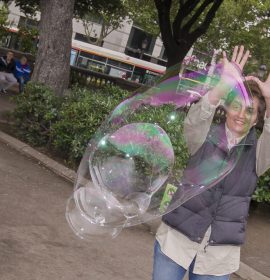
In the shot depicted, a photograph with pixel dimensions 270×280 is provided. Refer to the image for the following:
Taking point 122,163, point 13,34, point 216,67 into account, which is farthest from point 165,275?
point 13,34

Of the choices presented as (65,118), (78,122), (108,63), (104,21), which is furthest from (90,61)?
(78,122)

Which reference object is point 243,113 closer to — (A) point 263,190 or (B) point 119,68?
(A) point 263,190

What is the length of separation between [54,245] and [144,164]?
235cm

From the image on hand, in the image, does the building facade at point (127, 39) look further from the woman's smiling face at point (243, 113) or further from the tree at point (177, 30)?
the woman's smiling face at point (243, 113)

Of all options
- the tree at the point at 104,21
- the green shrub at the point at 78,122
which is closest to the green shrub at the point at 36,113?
the green shrub at the point at 78,122

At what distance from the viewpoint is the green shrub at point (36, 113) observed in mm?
9289

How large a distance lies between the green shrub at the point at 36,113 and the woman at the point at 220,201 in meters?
6.45

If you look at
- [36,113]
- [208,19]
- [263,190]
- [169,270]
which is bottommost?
[36,113]

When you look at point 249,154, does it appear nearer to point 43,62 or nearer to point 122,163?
point 122,163

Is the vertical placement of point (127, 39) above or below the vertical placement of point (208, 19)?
below

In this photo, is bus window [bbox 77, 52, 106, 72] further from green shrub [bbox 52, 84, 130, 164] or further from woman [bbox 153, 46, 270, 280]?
woman [bbox 153, 46, 270, 280]

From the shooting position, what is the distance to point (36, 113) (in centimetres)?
932

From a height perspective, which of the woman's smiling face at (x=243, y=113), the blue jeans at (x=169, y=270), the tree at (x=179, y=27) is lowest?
the blue jeans at (x=169, y=270)

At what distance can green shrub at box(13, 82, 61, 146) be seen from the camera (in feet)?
30.5
